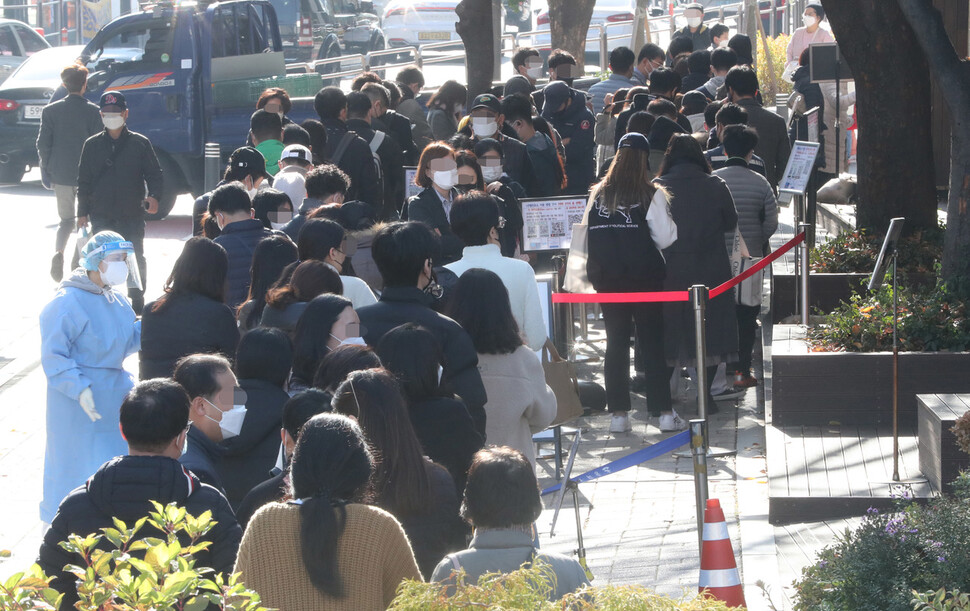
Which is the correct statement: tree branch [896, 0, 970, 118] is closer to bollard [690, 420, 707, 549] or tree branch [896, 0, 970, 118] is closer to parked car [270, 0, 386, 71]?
bollard [690, 420, 707, 549]

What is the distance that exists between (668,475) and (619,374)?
97cm

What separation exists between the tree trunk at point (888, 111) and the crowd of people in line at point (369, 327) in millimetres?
1097

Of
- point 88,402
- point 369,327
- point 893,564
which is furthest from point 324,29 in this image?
point 893,564

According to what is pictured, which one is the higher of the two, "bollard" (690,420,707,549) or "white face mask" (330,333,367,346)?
"white face mask" (330,333,367,346)

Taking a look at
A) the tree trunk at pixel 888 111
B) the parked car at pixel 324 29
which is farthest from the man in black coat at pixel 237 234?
the parked car at pixel 324 29

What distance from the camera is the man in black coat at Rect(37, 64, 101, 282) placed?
13.1m

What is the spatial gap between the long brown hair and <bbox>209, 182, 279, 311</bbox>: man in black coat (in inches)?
90.1

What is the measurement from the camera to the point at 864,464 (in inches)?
289

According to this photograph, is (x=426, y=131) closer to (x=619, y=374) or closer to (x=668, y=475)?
(x=619, y=374)

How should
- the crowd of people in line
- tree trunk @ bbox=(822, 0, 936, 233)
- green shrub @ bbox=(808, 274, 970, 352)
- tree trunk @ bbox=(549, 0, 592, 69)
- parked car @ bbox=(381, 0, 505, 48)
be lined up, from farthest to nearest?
parked car @ bbox=(381, 0, 505, 48) < tree trunk @ bbox=(549, 0, 592, 69) < tree trunk @ bbox=(822, 0, 936, 233) < green shrub @ bbox=(808, 274, 970, 352) < the crowd of people in line

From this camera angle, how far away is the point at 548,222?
32.9 ft

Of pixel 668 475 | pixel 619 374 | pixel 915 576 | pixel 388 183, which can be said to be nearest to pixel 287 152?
pixel 388 183

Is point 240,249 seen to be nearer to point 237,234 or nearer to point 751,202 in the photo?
point 237,234

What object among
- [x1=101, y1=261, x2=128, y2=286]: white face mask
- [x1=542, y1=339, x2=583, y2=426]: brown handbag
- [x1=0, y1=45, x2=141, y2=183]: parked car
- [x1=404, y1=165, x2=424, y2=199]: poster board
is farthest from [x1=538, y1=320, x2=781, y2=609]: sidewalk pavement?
[x1=0, y1=45, x2=141, y2=183]: parked car
